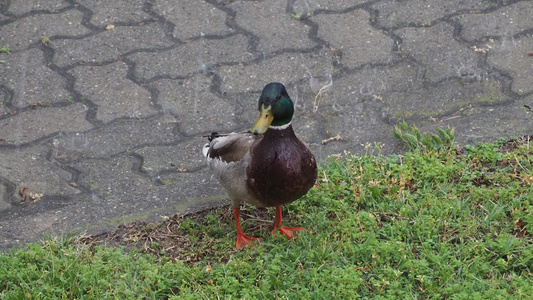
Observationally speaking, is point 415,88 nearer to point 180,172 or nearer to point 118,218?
point 180,172

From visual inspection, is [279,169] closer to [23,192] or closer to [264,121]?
[264,121]

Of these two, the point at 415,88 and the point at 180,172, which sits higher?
the point at 415,88

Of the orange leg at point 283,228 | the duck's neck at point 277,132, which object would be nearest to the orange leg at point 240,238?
the orange leg at point 283,228

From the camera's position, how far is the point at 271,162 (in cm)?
341

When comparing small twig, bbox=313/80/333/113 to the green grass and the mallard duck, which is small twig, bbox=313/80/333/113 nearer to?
the green grass

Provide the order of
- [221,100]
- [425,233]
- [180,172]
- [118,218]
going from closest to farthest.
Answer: [425,233], [118,218], [180,172], [221,100]

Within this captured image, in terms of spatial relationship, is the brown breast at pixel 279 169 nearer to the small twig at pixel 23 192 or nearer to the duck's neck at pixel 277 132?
the duck's neck at pixel 277 132

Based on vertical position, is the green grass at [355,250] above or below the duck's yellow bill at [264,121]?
below

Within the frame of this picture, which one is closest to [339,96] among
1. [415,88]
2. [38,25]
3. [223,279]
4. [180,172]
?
[415,88]

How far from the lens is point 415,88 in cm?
475

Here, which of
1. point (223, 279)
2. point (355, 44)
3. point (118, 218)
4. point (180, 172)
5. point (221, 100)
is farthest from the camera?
point (355, 44)

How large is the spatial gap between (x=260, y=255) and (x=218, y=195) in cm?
63

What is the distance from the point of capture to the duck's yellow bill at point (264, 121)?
11.0 ft

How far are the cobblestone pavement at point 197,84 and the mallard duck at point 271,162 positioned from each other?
0.47 m
